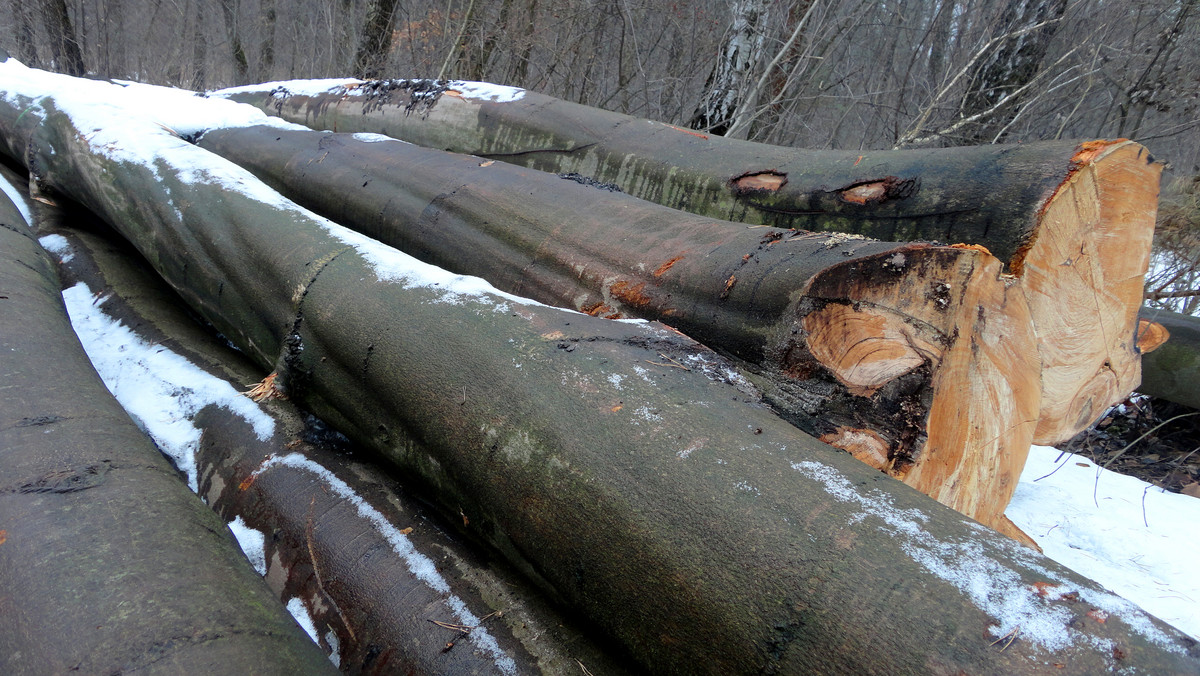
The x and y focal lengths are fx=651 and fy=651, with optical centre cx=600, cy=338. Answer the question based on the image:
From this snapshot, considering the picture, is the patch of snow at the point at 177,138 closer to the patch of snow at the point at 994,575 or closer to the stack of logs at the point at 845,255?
the stack of logs at the point at 845,255

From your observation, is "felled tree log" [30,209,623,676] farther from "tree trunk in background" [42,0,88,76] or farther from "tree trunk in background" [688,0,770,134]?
"tree trunk in background" [42,0,88,76]

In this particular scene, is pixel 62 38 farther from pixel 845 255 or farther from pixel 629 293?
pixel 845 255

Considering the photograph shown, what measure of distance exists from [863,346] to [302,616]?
5.02 ft

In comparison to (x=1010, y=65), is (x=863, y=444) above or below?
below

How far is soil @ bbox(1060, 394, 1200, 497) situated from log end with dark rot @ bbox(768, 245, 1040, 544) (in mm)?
2590

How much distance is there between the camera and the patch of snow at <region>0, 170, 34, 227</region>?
329cm

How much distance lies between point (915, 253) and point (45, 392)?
2210mm

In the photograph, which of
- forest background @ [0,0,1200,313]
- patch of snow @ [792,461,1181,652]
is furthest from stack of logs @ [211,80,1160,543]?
forest background @ [0,0,1200,313]

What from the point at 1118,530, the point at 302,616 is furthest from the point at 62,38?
the point at 1118,530

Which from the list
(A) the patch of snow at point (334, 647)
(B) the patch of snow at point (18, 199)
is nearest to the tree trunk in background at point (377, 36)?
(B) the patch of snow at point (18, 199)

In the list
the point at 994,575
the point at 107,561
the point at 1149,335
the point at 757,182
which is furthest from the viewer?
→ the point at 757,182

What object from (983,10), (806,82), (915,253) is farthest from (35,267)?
(983,10)

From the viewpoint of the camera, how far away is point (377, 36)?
8.88 m

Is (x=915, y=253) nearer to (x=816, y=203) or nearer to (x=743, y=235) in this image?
(x=743, y=235)
